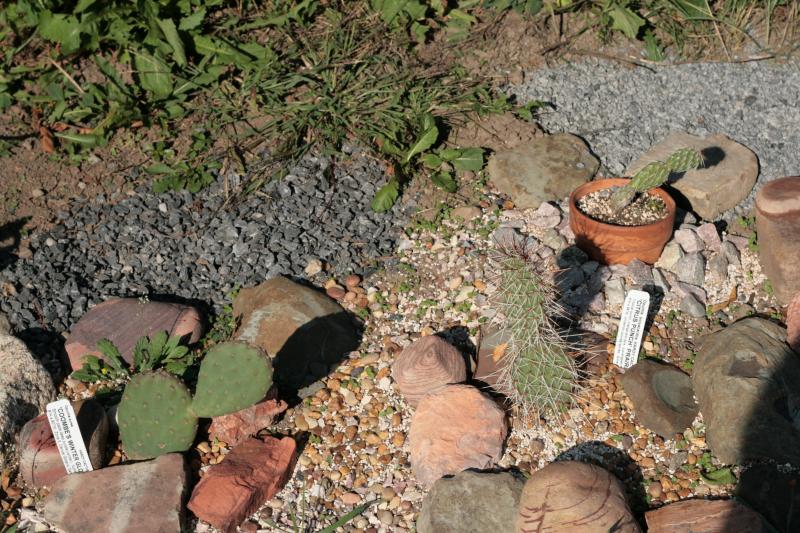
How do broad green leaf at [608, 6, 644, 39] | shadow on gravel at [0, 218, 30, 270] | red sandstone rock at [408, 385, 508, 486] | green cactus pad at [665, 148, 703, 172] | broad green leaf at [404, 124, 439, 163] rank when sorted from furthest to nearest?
broad green leaf at [608, 6, 644, 39] < broad green leaf at [404, 124, 439, 163] < shadow on gravel at [0, 218, 30, 270] < green cactus pad at [665, 148, 703, 172] < red sandstone rock at [408, 385, 508, 486]

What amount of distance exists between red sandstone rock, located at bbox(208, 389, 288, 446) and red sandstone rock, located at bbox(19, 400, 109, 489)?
0.51m

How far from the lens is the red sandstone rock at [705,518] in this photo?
9.66 ft

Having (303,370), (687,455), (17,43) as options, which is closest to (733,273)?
(687,455)

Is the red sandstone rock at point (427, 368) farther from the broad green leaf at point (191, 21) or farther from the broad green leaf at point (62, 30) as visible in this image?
the broad green leaf at point (62, 30)

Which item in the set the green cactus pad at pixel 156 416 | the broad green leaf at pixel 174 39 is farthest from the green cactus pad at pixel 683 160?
the broad green leaf at pixel 174 39

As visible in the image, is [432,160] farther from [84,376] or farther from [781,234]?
[84,376]

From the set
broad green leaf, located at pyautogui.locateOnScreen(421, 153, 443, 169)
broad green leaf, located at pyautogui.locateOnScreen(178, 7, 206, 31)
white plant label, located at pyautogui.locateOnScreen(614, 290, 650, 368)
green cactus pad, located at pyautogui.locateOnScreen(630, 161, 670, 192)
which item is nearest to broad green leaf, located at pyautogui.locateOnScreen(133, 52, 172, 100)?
broad green leaf, located at pyautogui.locateOnScreen(178, 7, 206, 31)

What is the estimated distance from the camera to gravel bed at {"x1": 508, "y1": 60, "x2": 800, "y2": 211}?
497 cm

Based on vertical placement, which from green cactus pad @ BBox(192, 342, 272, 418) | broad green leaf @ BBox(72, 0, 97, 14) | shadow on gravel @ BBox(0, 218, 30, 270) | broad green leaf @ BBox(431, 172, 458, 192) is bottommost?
shadow on gravel @ BBox(0, 218, 30, 270)

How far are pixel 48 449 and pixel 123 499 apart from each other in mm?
473

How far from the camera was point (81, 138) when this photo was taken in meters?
5.25

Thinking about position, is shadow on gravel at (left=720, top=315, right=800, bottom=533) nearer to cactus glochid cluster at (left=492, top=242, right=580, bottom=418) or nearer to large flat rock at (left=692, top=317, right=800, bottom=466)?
large flat rock at (left=692, top=317, right=800, bottom=466)

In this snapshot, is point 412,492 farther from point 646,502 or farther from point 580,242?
point 580,242

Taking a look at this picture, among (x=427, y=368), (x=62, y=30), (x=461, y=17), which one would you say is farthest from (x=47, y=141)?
(x=427, y=368)
